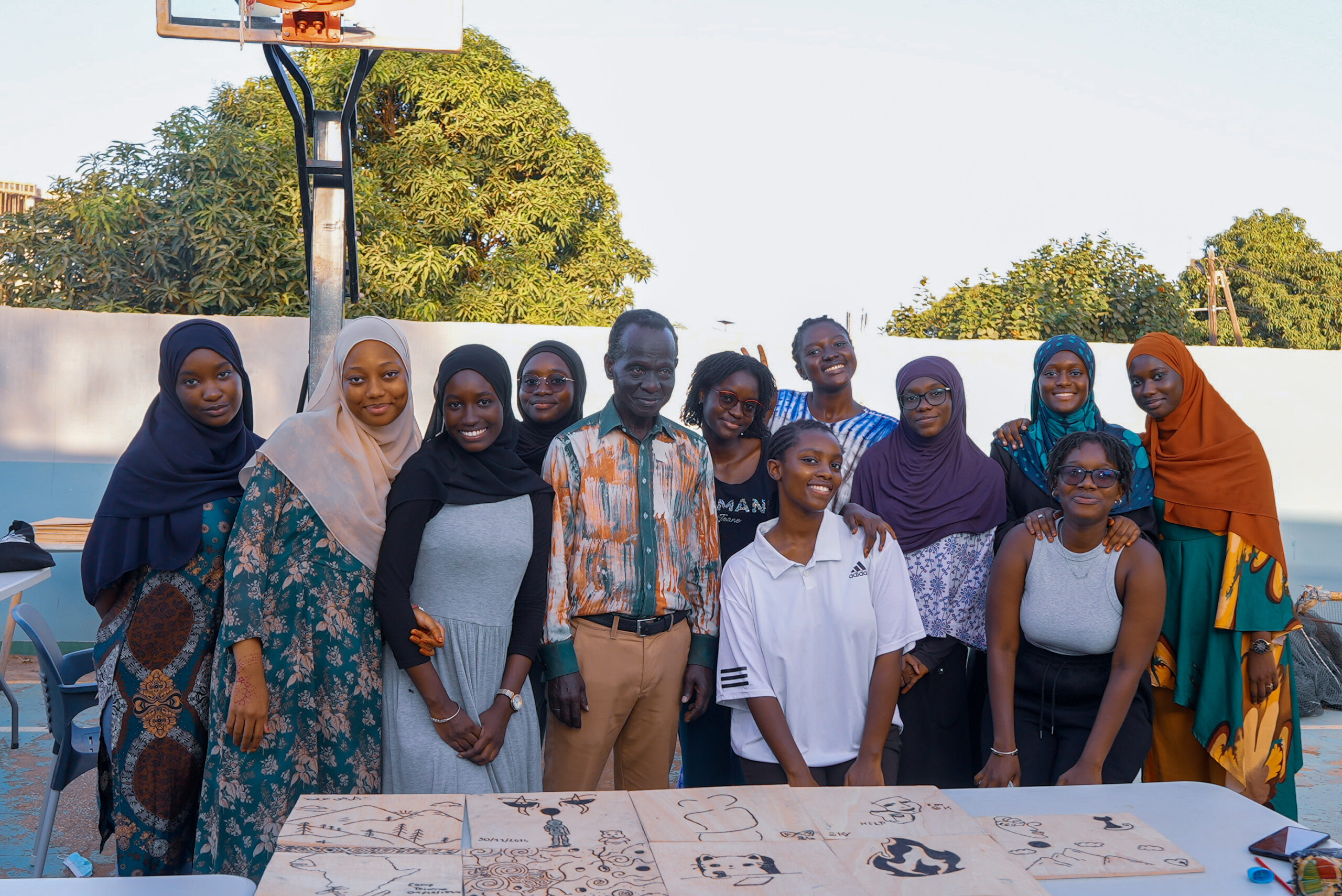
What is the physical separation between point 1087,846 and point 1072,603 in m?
0.98

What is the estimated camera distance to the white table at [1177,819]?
1847 mm

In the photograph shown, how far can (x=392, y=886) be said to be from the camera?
170cm

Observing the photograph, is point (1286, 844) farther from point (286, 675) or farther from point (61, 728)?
point (61, 728)

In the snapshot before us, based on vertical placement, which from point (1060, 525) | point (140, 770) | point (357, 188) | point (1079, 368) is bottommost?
point (140, 770)

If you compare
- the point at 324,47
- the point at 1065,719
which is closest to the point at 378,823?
A: the point at 1065,719

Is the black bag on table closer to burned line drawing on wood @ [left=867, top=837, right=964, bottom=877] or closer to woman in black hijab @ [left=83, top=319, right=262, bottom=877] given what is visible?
woman in black hijab @ [left=83, top=319, right=262, bottom=877]

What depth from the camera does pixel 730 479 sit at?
136 inches

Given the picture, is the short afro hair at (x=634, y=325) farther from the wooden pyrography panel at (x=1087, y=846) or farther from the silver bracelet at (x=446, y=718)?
the wooden pyrography panel at (x=1087, y=846)

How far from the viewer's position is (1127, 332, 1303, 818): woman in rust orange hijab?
130 inches

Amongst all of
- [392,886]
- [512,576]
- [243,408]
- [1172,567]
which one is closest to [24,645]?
[243,408]

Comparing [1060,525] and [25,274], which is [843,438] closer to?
[1060,525]

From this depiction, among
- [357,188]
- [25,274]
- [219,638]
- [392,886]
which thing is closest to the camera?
[392,886]

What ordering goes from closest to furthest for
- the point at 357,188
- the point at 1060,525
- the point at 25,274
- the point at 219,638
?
the point at 219,638 < the point at 1060,525 < the point at 25,274 < the point at 357,188

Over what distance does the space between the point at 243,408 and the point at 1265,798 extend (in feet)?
11.2
